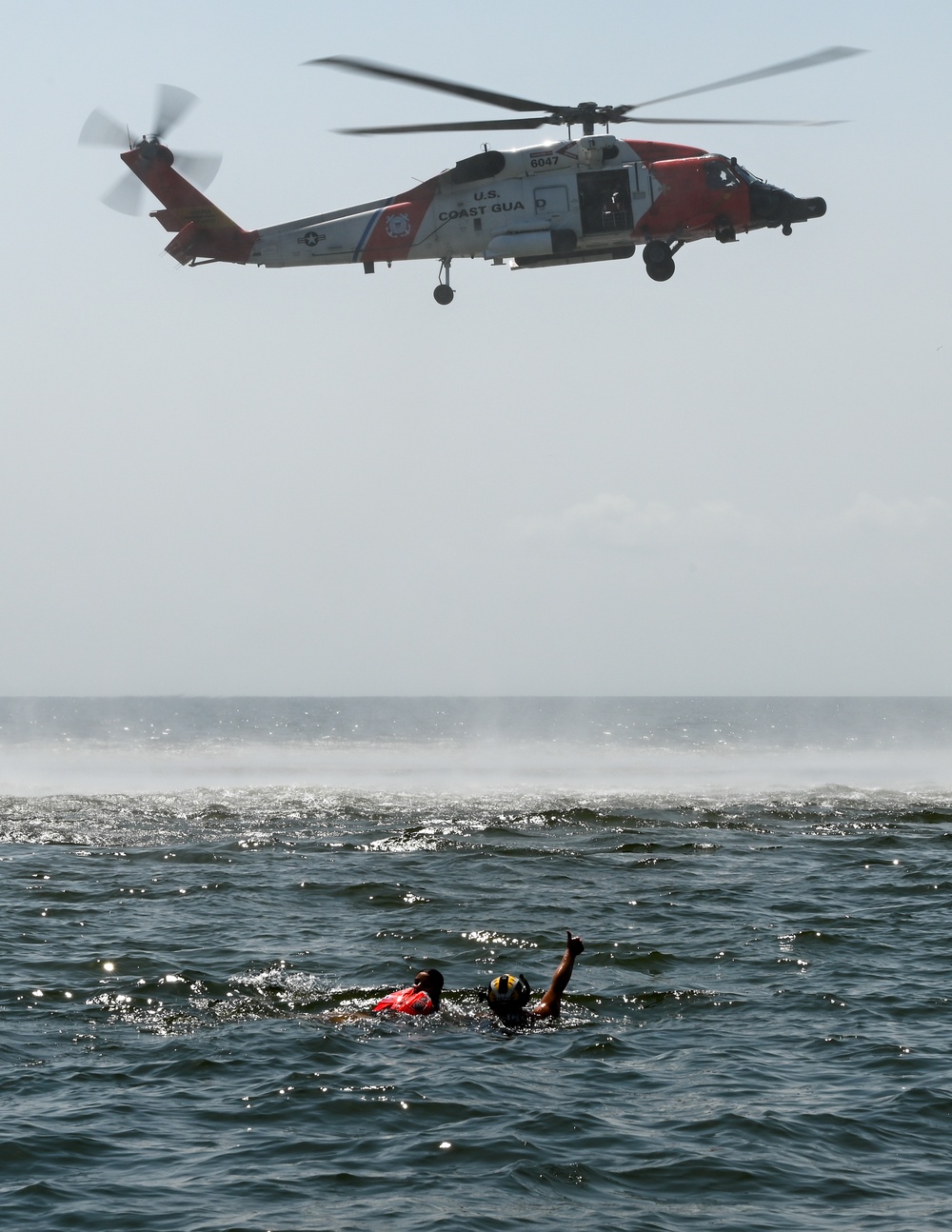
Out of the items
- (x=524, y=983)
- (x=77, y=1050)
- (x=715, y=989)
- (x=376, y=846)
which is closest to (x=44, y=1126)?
(x=77, y=1050)

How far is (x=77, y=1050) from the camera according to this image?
15758mm

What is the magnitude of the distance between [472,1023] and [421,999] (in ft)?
2.54

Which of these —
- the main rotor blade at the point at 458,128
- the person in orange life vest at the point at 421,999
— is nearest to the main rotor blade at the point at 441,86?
the main rotor blade at the point at 458,128

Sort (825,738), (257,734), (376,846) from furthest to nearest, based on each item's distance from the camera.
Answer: (257,734) < (825,738) < (376,846)

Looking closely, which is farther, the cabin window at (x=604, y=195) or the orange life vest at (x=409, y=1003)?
the cabin window at (x=604, y=195)

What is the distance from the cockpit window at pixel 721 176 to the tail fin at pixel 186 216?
10.3 meters

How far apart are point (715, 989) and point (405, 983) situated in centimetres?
454

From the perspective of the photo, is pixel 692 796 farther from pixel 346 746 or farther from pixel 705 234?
pixel 346 746

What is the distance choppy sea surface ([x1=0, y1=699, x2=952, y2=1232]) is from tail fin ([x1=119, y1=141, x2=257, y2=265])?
13873 mm

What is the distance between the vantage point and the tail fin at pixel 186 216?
2928cm

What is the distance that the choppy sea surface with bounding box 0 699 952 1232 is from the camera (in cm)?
1200

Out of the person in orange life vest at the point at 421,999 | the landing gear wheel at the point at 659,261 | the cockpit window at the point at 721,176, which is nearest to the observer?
the person in orange life vest at the point at 421,999

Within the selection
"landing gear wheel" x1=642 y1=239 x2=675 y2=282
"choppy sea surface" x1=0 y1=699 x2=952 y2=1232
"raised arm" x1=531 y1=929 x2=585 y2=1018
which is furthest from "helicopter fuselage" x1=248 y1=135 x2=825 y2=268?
"raised arm" x1=531 y1=929 x2=585 y2=1018

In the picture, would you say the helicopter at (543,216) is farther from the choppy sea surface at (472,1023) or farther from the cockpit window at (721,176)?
the choppy sea surface at (472,1023)
